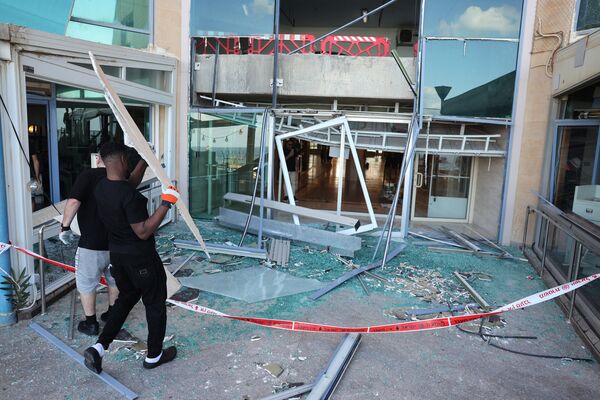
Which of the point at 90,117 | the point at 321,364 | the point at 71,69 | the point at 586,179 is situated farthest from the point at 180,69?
the point at 586,179

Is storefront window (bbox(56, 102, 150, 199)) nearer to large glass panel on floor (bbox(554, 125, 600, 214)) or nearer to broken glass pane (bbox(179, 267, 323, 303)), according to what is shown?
broken glass pane (bbox(179, 267, 323, 303))

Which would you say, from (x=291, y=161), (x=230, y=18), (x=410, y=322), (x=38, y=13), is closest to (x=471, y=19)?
(x=230, y=18)

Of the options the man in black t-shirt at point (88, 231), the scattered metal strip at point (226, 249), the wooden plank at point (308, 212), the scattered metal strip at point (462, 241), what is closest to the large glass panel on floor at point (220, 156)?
the wooden plank at point (308, 212)

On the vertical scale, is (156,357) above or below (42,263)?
below

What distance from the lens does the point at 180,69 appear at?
24.5 feet

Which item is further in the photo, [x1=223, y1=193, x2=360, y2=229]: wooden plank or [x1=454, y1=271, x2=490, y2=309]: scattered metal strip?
[x1=223, y1=193, x2=360, y2=229]: wooden plank

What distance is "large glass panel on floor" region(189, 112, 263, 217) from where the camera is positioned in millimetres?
7801

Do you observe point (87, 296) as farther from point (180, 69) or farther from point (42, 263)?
point (180, 69)

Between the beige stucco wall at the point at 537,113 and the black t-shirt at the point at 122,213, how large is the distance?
6.27 m

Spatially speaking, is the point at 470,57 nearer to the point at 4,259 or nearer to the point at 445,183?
the point at 445,183

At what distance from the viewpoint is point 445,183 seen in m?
8.80

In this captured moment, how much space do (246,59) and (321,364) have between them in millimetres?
5836

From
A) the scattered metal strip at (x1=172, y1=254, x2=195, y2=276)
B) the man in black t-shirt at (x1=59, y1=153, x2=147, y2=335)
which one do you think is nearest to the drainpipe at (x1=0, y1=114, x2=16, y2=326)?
the man in black t-shirt at (x1=59, y1=153, x2=147, y2=335)

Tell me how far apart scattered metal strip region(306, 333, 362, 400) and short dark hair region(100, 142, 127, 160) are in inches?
82.8
